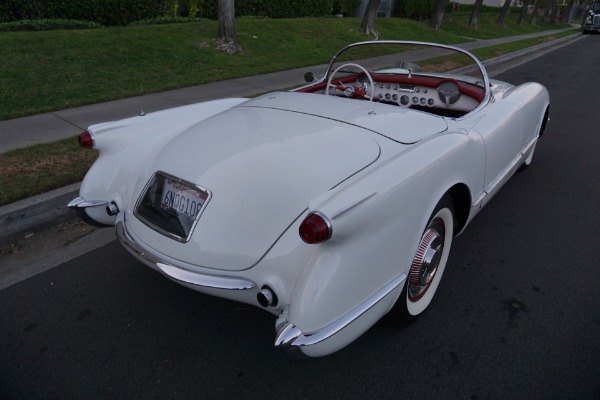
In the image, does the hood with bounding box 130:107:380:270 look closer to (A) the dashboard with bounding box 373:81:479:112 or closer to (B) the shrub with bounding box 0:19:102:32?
(A) the dashboard with bounding box 373:81:479:112

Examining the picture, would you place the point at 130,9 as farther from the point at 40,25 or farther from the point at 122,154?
the point at 122,154

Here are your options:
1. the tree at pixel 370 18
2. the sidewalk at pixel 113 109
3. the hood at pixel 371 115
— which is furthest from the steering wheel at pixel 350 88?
the tree at pixel 370 18

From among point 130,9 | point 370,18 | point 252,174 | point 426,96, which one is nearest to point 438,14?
point 370,18

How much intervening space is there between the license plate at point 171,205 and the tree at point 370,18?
1296 centimetres

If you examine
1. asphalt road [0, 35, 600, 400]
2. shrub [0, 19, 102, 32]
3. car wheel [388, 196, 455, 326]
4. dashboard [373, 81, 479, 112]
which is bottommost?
asphalt road [0, 35, 600, 400]

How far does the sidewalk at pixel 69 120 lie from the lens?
326 centimetres

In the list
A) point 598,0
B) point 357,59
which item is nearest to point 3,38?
point 357,59

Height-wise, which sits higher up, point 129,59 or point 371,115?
point 371,115

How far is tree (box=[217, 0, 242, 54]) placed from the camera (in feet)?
30.3

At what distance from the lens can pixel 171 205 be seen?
217cm

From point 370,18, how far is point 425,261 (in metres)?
13.2

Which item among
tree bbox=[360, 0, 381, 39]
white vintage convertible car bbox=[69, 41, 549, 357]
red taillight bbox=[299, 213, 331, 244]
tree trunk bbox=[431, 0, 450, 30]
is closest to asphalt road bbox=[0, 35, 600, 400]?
white vintage convertible car bbox=[69, 41, 549, 357]

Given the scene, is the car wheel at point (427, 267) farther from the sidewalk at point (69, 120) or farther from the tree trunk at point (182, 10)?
the tree trunk at point (182, 10)

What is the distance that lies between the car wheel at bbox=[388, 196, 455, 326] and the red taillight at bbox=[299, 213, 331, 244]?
715 millimetres
